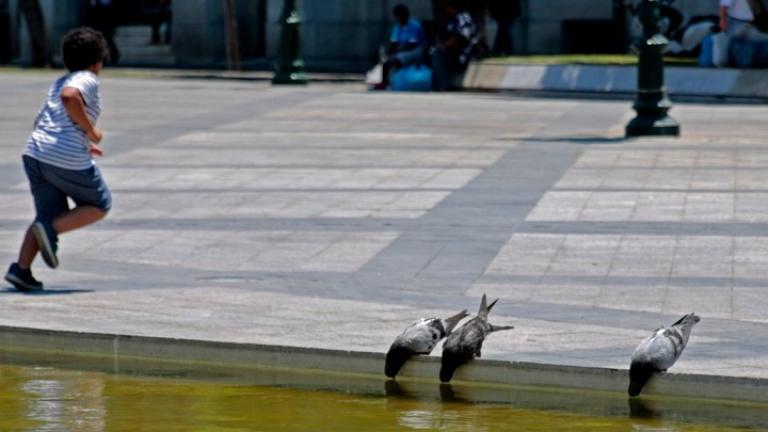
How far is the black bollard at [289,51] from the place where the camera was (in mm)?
33219

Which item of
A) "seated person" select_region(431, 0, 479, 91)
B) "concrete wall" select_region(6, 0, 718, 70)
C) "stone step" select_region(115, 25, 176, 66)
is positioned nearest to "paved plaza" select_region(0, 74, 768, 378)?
"seated person" select_region(431, 0, 479, 91)

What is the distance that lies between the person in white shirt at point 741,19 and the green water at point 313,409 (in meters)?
20.2

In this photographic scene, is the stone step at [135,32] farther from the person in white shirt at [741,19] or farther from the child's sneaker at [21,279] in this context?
the child's sneaker at [21,279]

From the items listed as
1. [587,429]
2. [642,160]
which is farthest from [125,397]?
[642,160]

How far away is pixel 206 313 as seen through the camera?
9.96 m

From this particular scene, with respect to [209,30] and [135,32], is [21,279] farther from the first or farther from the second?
[135,32]

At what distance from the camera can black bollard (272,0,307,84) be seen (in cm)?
3322

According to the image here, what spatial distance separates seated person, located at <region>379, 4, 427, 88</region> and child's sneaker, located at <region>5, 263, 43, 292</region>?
21.2 meters

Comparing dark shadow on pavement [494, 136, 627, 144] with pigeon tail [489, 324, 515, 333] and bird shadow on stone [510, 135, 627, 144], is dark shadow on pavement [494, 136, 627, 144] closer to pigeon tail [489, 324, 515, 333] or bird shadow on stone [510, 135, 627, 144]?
bird shadow on stone [510, 135, 627, 144]

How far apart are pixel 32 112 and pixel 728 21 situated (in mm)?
10498

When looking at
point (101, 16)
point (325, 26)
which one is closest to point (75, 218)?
point (325, 26)

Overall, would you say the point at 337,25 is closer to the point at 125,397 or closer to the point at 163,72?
the point at 163,72

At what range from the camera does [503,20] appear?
38.6 metres

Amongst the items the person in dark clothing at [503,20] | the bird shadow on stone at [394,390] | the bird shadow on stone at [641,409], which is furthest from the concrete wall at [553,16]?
the bird shadow on stone at [641,409]
